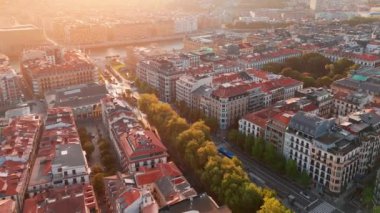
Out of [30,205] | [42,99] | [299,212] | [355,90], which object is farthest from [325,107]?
[42,99]

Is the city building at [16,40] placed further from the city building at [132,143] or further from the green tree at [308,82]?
the green tree at [308,82]

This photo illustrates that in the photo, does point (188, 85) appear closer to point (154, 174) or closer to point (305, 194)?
point (154, 174)

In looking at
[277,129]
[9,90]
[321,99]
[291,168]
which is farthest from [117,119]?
[9,90]

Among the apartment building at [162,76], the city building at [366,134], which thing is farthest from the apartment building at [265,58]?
the city building at [366,134]

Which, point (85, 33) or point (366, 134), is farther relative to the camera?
point (85, 33)

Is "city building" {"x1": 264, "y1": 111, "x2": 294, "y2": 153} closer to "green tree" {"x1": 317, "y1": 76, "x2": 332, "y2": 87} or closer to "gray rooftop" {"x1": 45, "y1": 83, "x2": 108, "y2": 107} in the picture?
"green tree" {"x1": 317, "y1": 76, "x2": 332, "y2": 87}

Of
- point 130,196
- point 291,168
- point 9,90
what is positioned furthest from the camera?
point 9,90

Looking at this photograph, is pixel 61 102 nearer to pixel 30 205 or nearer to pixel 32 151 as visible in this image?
pixel 32 151
